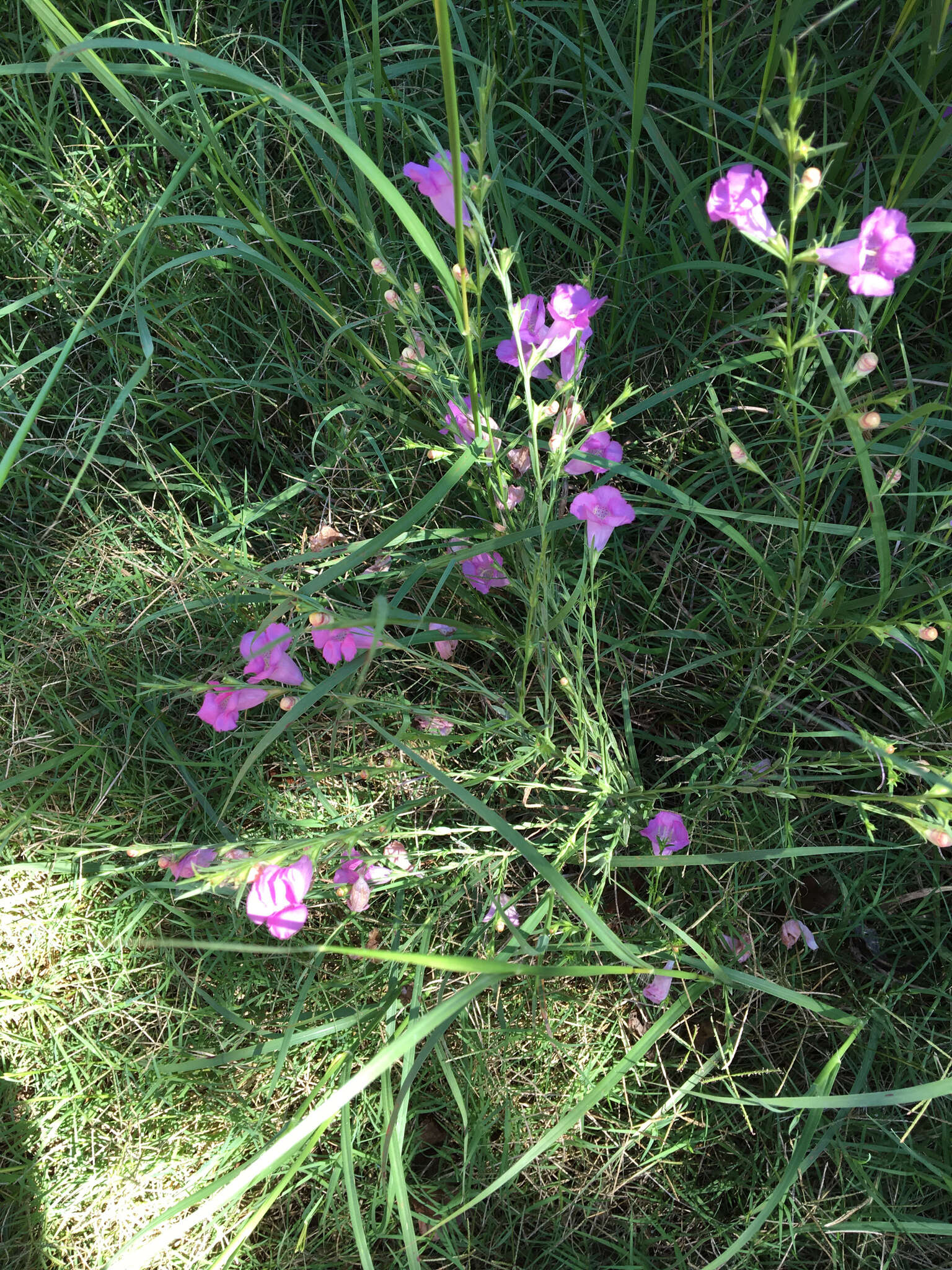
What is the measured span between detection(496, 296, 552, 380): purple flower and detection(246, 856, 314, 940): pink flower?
823 millimetres

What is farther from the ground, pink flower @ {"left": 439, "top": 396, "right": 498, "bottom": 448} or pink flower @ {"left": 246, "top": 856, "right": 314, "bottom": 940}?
pink flower @ {"left": 439, "top": 396, "right": 498, "bottom": 448}

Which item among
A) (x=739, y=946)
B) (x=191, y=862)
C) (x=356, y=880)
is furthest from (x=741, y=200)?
(x=191, y=862)

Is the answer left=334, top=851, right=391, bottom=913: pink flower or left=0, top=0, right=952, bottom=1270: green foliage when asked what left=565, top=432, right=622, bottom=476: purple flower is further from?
left=334, top=851, right=391, bottom=913: pink flower

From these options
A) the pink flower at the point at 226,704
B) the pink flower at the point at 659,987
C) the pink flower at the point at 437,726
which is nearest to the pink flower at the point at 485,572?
the pink flower at the point at 437,726

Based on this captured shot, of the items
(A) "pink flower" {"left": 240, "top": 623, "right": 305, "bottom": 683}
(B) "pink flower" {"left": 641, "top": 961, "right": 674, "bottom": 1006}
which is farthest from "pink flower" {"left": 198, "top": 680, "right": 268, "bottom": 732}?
(B) "pink flower" {"left": 641, "top": 961, "right": 674, "bottom": 1006}

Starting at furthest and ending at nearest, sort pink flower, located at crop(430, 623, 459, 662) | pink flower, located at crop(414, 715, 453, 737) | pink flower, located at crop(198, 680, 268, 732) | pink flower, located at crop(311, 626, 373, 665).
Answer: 1. pink flower, located at crop(430, 623, 459, 662)
2. pink flower, located at crop(414, 715, 453, 737)
3. pink flower, located at crop(198, 680, 268, 732)
4. pink flower, located at crop(311, 626, 373, 665)

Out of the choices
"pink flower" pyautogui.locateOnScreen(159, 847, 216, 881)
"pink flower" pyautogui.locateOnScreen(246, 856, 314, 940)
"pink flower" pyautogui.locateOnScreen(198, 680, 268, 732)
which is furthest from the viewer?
"pink flower" pyautogui.locateOnScreen(159, 847, 216, 881)

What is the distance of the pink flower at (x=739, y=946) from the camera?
1.71 m

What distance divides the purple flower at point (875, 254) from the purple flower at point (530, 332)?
1.52 feet

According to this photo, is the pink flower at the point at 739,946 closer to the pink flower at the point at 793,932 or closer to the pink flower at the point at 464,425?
the pink flower at the point at 793,932

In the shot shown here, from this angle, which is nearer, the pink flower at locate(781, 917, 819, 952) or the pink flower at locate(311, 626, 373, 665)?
the pink flower at locate(311, 626, 373, 665)

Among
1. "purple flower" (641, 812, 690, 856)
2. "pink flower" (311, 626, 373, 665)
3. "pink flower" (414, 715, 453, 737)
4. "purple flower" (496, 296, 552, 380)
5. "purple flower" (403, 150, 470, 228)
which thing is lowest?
"purple flower" (641, 812, 690, 856)

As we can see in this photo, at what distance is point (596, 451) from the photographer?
5.04 feet

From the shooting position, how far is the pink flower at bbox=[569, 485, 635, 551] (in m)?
1.46
